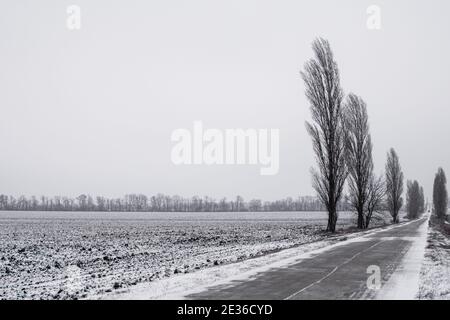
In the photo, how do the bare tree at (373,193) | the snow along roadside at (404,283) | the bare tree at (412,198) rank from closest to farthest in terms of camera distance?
the snow along roadside at (404,283)
the bare tree at (373,193)
the bare tree at (412,198)

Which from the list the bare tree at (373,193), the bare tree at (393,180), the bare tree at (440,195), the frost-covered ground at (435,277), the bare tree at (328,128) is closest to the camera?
the frost-covered ground at (435,277)

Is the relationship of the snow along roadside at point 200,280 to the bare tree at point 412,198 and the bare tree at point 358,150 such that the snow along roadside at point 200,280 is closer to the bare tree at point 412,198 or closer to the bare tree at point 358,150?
the bare tree at point 358,150

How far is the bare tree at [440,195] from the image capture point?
85.2 m

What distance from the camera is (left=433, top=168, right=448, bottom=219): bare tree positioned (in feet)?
Result: 280

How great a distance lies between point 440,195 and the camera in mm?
88188

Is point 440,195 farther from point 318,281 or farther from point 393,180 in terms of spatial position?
point 318,281

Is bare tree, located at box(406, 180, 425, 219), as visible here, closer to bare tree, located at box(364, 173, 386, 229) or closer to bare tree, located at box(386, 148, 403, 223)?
bare tree, located at box(386, 148, 403, 223)

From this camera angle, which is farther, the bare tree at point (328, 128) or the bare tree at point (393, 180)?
the bare tree at point (393, 180)

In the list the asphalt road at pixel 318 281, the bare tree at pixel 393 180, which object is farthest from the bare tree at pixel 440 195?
the asphalt road at pixel 318 281

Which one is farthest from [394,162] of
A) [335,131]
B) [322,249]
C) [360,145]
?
[322,249]

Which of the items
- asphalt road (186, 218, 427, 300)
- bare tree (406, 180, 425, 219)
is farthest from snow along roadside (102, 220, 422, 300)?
bare tree (406, 180, 425, 219)

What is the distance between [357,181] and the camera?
4647 cm

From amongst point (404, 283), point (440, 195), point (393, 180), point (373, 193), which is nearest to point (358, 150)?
point (373, 193)
